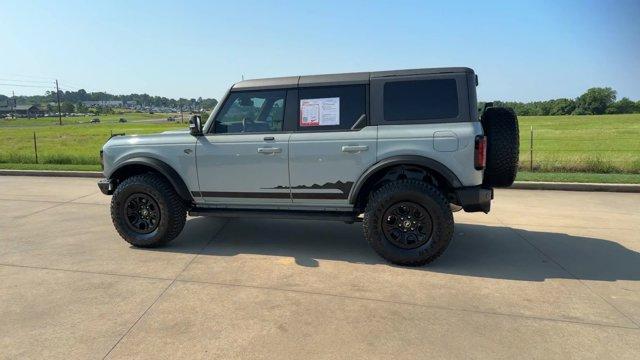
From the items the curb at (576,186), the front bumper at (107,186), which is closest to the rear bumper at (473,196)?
the front bumper at (107,186)

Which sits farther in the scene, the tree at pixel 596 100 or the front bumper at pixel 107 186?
the tree at pixel 596 100

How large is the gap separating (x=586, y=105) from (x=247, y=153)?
3051 inches

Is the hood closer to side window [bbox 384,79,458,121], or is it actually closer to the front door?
the front door

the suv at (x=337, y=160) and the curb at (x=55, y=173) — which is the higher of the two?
the suv at (x=337, y=160)

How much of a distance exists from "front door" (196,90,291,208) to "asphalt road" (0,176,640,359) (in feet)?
2.15

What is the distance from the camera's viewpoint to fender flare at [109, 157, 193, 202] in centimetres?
486

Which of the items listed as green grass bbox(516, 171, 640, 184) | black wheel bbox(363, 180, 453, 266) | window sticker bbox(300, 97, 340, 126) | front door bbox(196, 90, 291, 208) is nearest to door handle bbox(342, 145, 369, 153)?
window sticker bbox(300, 97, 340, 126)

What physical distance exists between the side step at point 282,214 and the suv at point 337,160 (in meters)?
0.02

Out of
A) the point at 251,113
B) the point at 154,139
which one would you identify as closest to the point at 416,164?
the point at 251,113

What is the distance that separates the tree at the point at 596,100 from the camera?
66750mm

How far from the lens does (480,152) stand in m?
4.07

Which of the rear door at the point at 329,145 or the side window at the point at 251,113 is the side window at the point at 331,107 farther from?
the side window at the point at 251,113

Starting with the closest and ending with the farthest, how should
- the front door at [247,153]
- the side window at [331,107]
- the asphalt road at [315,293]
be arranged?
the asphalt road at [315,293] < the side window at [331,107] < the front door at [247,153]

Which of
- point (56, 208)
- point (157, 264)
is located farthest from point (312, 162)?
point (56, 208)
